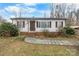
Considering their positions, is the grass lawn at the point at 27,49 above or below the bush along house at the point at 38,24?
below

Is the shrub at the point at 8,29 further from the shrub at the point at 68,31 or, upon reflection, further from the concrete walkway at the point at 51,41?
the shrub at the point at 68,31

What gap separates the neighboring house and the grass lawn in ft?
0.55

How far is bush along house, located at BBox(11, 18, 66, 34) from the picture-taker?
153cm

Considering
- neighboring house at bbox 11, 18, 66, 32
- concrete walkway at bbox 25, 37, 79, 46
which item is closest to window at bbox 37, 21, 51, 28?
neighboring house at bbox 11, 18, 66, 32

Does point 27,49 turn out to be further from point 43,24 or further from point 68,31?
point 68,31

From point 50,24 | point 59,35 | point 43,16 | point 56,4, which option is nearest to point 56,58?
point 59,35

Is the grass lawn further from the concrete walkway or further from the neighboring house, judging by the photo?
the neighboring house

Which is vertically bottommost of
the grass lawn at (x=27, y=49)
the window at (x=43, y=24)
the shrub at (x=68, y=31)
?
the grass lawn at (x=27, y=49)

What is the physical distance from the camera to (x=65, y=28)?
1.57 metres

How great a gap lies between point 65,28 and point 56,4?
0.30m

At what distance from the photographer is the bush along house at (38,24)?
1526 mm

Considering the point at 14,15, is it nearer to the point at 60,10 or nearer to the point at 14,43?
the point at 14,43

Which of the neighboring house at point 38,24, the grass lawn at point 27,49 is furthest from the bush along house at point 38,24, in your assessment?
the grass lawn at point 27,49

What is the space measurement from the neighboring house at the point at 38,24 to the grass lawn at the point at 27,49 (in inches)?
6.7
